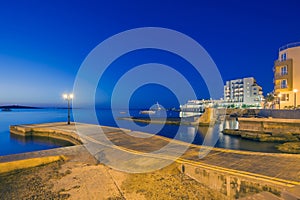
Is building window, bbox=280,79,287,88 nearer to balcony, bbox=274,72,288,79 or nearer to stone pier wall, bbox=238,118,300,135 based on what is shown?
balcony, bbox=274,72,288,79

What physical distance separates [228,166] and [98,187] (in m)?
3.87

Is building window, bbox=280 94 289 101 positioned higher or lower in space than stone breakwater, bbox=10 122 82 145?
higher

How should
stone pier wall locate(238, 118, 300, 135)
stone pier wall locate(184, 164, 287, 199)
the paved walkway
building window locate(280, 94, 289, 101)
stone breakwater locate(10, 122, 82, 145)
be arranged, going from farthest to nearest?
building window locate(280, 94, 289, 101) → stone pier wall locate(238, 118, 300, 135) → stone breakwater locate(10, 122, 82, 145) → the paved walkway → stone pier wall locate(184, 164, 287, 199)

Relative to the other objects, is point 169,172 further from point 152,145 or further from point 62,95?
point 62,95

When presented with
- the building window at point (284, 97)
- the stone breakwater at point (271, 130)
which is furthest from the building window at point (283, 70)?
the stone breakwater at point (271, 130)

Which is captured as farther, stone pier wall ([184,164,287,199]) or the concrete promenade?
the concrete promenade

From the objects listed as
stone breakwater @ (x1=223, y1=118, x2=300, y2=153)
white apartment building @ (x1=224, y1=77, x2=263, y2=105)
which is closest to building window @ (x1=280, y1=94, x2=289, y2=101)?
stone breakwater @ (x1=223, y1=118, x2=300, y2=153)

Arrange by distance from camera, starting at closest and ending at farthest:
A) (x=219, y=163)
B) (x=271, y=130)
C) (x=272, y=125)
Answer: (x=219, y=163) < (x=271, y=130) < (x=272, y=125)

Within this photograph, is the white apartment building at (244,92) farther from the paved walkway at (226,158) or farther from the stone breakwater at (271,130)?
the paved walkway at (226,158)

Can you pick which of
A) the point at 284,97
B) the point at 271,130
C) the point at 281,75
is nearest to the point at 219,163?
the point at 271,130

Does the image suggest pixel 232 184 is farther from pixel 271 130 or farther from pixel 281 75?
pixel 281 75

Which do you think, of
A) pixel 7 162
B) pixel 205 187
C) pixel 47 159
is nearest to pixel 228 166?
pixel 205 187

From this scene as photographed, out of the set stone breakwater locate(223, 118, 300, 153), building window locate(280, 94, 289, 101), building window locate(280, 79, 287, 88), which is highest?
building window locate(280, 79, 287, 88)

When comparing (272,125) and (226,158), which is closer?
(226,158)
